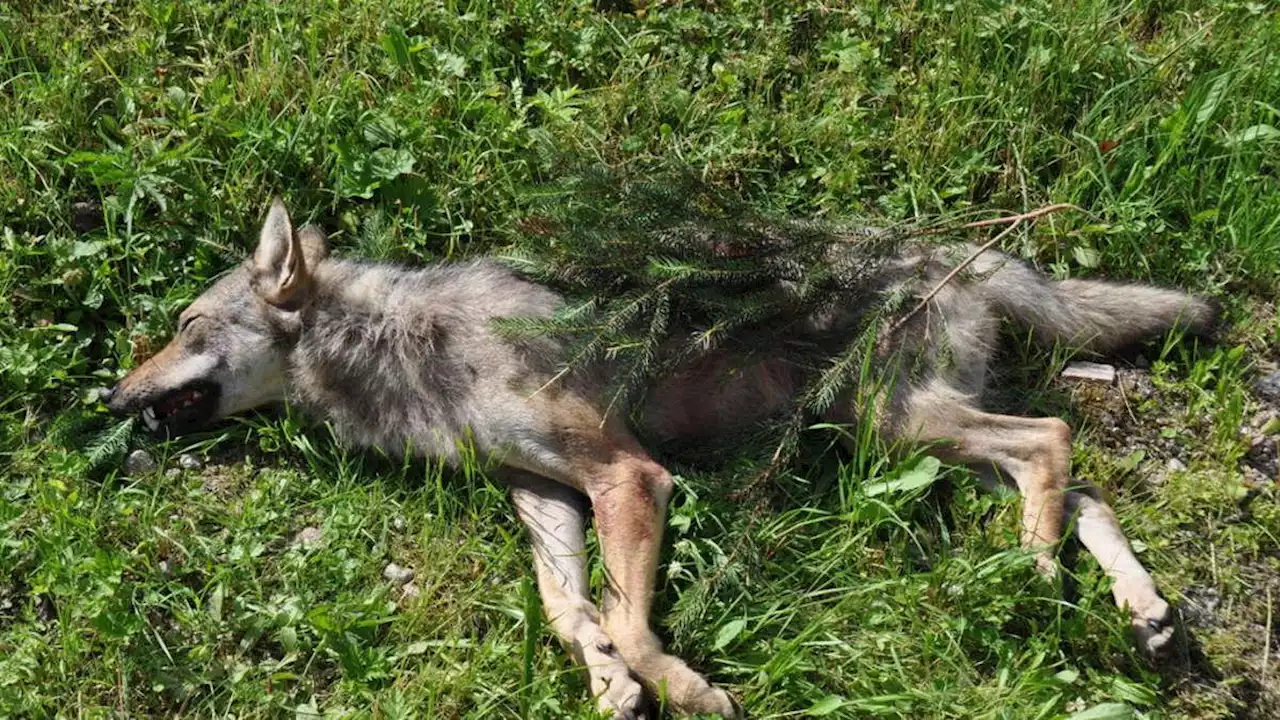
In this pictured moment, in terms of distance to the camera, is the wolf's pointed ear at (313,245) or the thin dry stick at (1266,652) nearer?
the thin dry stick at (1266,652)

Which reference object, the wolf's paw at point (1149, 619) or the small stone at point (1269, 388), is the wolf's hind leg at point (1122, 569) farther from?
the small stone at point (1269, 388)

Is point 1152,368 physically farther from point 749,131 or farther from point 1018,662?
point 749,131

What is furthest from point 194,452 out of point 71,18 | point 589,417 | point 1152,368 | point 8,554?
point 1152,368

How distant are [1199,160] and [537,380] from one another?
3.22 m

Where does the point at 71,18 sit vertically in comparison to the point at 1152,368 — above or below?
above

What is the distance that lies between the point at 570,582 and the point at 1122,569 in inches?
81.1

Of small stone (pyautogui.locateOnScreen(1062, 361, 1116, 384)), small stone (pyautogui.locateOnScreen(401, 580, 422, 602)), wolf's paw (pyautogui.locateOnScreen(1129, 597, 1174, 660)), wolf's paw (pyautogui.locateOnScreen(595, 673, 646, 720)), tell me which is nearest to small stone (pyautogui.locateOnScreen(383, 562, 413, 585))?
small stone (pyautogui.locateOnScreen(401, 580, 422, 602))

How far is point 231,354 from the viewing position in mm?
5184

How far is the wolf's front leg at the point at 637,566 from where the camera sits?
14.1 feet

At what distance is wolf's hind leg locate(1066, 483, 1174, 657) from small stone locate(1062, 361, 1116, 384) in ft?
2.04

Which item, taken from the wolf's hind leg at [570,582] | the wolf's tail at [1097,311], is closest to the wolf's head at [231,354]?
the wolf's hind leg at [570,582]

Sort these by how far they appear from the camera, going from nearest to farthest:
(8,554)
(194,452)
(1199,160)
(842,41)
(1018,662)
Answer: (1018,662) < (8,554) < (194,452) < (1199,160) < (842,41)

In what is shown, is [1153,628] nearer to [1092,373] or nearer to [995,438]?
[995,438]

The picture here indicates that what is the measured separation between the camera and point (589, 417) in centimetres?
479
